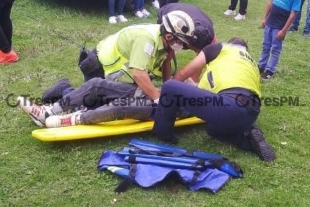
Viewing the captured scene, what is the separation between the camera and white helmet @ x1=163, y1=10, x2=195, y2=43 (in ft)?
11.7

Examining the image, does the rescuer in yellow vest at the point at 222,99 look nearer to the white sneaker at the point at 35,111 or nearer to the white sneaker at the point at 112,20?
the white sneaker at the point at 35,111

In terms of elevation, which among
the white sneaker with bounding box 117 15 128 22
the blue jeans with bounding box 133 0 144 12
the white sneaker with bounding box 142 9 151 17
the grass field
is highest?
the grass field

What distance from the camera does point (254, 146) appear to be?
3.56 meters

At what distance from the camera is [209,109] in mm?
3361

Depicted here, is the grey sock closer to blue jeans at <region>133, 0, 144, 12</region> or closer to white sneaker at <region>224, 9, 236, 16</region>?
blue jeans at <region>133, 0, 144, 12</region>

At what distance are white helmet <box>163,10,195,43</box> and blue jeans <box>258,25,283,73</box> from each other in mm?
1926

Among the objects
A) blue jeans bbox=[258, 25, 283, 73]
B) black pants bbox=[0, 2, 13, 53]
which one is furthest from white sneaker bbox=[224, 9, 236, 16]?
black pants bbox=[0, 2, 13, 53]

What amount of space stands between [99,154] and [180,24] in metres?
1.24

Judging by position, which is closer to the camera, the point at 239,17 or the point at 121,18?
the point at 121,18

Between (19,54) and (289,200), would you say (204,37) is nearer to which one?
(289,200)

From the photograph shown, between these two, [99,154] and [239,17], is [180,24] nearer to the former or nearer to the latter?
[99,154]

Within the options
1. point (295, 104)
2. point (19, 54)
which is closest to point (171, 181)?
point (295, 104)

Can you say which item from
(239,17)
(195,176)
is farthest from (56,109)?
(239,17)
